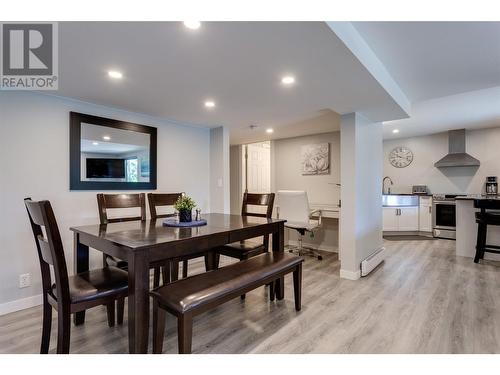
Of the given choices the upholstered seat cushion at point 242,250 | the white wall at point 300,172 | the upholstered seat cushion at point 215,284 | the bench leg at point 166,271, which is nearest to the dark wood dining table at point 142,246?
the upholstered seat cushion at point 215,284

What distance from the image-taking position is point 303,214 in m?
3.90

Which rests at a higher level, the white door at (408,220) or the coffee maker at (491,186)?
the coffee maker at (491,186)

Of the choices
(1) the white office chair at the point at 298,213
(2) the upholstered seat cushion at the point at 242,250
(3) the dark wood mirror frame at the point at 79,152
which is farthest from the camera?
(1) the white office chair at the point at 298,213

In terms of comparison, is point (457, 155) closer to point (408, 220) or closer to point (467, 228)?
point (408, 220)

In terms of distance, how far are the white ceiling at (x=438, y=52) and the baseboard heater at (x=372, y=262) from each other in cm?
209

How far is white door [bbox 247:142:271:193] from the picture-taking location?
19.8ft

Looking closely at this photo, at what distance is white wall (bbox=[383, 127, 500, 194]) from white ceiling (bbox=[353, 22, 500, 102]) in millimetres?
3568

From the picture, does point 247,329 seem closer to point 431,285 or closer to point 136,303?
point 136,303

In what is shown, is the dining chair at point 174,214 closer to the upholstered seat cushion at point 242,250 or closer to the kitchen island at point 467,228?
the upholstered seat cushion at point 242,250

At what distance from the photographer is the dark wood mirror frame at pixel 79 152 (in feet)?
8.71

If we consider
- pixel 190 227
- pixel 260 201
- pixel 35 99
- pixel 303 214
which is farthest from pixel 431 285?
pixel 35 99

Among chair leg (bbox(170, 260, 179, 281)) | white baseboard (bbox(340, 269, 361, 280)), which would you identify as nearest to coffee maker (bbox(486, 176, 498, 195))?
white baseboard (bbox(340, 269, 361, 280))

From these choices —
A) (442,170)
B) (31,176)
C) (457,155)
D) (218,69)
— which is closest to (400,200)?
(442,170)

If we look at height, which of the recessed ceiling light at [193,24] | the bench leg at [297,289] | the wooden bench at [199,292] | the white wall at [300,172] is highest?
the recessed ceiling light at [193,24]
